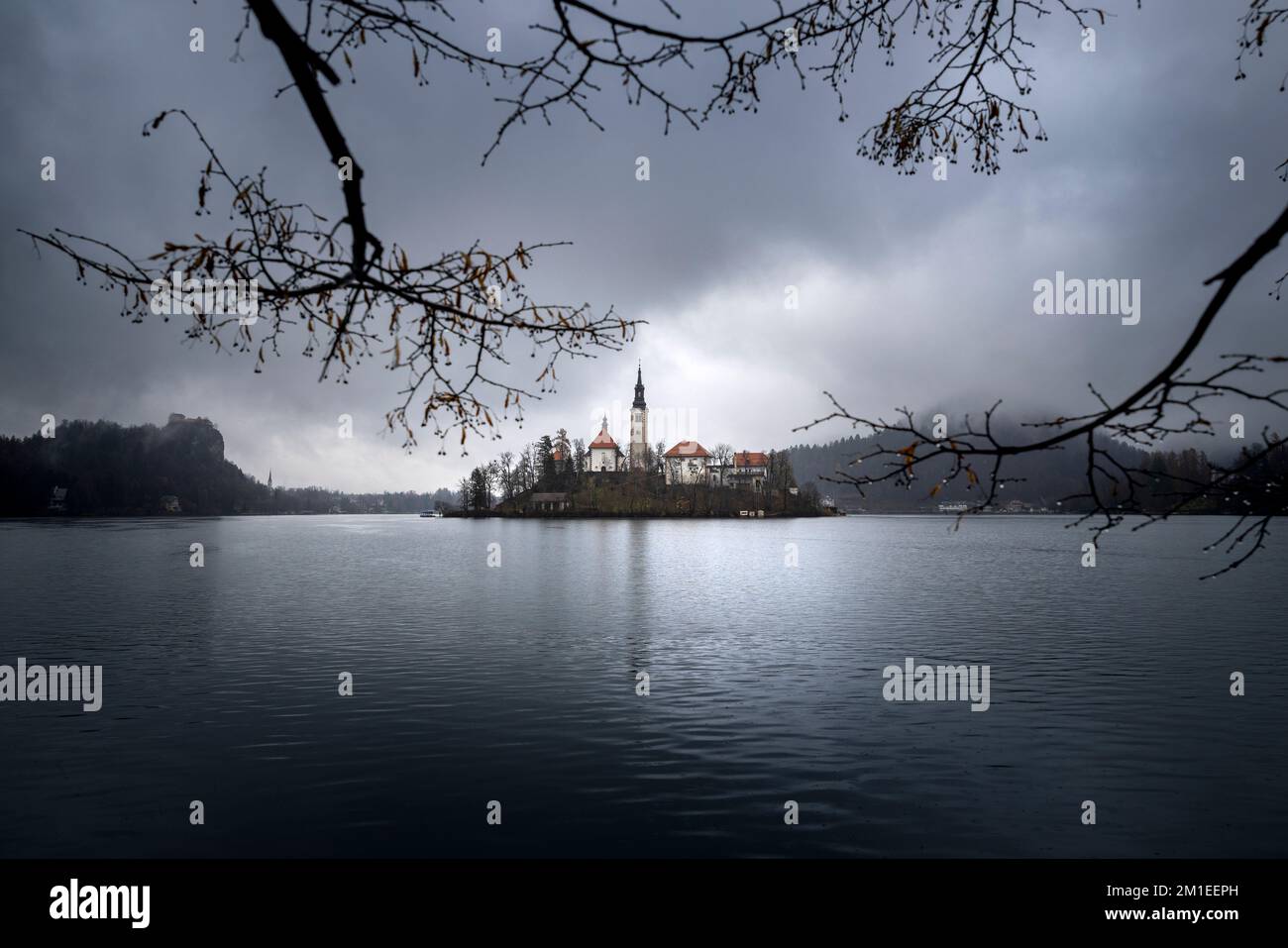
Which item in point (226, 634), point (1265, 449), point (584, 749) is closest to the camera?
point (1265, 449)

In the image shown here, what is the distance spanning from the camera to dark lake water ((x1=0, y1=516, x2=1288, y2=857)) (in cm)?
1406

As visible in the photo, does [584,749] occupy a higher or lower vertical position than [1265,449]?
lower

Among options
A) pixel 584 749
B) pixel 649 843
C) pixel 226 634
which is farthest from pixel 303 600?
pixel 649 843

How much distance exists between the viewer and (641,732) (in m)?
19.7

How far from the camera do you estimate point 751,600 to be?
47.5 meters

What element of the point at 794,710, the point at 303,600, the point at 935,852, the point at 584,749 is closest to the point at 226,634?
the point at 303,600

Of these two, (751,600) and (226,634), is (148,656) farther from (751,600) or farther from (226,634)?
(751,600)

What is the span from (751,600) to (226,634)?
2770 centimetres

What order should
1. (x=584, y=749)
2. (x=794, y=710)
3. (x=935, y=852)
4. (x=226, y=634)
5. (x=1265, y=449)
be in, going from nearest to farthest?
(x=1265, y=449) < (x=935, y=852) < (x=584, y=749) < (x=794, y=710) < (x=226, y=634)

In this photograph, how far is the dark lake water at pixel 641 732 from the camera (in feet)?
46.1
